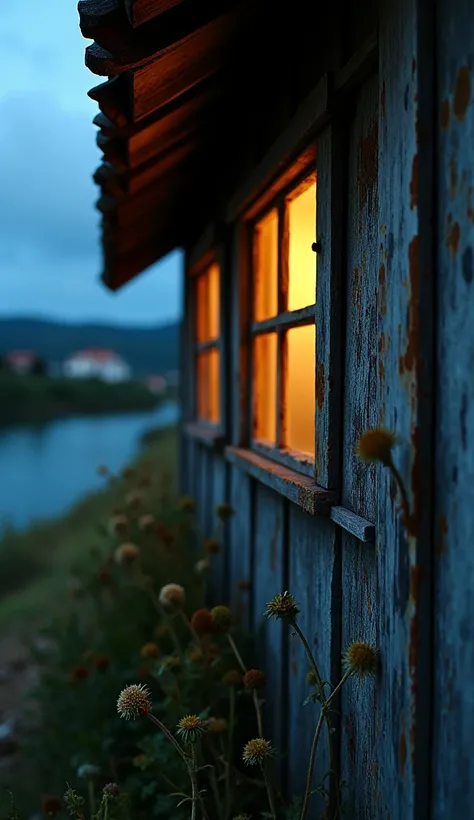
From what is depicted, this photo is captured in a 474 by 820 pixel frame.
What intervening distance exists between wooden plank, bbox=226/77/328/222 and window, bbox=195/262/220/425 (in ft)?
4.72

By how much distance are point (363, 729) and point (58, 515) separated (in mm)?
10196

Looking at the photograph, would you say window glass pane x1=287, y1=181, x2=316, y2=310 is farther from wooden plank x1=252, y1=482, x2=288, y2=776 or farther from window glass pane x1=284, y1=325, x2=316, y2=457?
wooden plank x1=252, y1=482, x2=288, y2=776

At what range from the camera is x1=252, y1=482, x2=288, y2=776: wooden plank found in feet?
7.98

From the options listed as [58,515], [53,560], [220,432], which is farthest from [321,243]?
[58,515]

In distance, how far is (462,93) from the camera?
3.87ft

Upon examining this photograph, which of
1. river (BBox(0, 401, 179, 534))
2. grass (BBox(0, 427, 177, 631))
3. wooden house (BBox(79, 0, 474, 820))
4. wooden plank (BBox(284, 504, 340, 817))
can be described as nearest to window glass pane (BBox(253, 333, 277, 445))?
wooden house (BBox(79, 0, 474, 820))

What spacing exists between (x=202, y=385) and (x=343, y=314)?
311 centimetres

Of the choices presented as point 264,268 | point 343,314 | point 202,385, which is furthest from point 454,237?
point 202,385

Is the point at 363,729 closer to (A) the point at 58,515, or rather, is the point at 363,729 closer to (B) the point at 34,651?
(B) the point at 34,651

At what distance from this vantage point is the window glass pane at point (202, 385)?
15.6ft

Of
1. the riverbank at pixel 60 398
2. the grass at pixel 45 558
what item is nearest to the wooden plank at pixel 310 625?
the grass at pixel 45 558

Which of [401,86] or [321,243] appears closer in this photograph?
[401,86]

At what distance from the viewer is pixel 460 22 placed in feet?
3.89

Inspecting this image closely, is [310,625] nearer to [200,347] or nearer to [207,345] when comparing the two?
[207,345]
